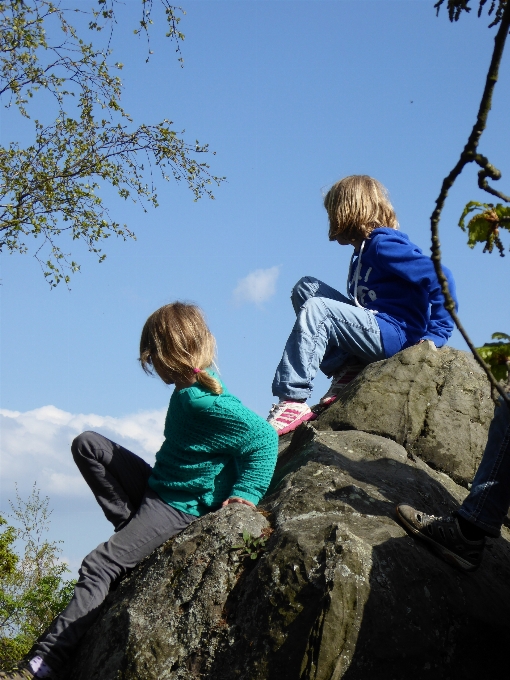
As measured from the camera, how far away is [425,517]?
→ 3723mm

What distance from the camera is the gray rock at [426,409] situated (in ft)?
16.9

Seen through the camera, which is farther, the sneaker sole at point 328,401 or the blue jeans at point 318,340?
the sneaker sole at point 328,401

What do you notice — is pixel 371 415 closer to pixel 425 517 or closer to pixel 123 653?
pixel 425 517

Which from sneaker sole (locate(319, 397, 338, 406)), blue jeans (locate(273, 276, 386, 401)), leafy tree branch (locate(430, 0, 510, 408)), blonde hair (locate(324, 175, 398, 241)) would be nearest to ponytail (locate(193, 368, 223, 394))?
blue jeans (locate(273, 276, 386, 401))

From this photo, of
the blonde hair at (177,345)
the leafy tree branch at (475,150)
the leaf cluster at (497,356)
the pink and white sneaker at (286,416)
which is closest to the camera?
the leafy tree branch at (475,150)

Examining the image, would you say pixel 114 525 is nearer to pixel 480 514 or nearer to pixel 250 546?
pixel 250 546

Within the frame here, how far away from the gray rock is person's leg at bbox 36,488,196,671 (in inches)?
60.7

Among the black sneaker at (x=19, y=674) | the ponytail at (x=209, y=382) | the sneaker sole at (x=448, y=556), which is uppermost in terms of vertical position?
the ponytail at (x=209, y=382)

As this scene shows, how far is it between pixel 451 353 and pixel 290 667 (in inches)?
123

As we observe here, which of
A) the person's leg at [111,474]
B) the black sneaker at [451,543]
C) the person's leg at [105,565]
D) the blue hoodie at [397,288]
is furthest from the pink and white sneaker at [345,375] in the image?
the black sneaker at [451,543]

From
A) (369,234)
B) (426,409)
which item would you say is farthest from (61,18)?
(426,409)

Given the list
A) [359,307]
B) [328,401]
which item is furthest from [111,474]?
[359,307]

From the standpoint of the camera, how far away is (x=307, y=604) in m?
3.31

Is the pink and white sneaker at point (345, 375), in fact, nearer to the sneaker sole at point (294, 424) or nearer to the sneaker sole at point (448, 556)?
the sneaker sole at point (294, 424)
